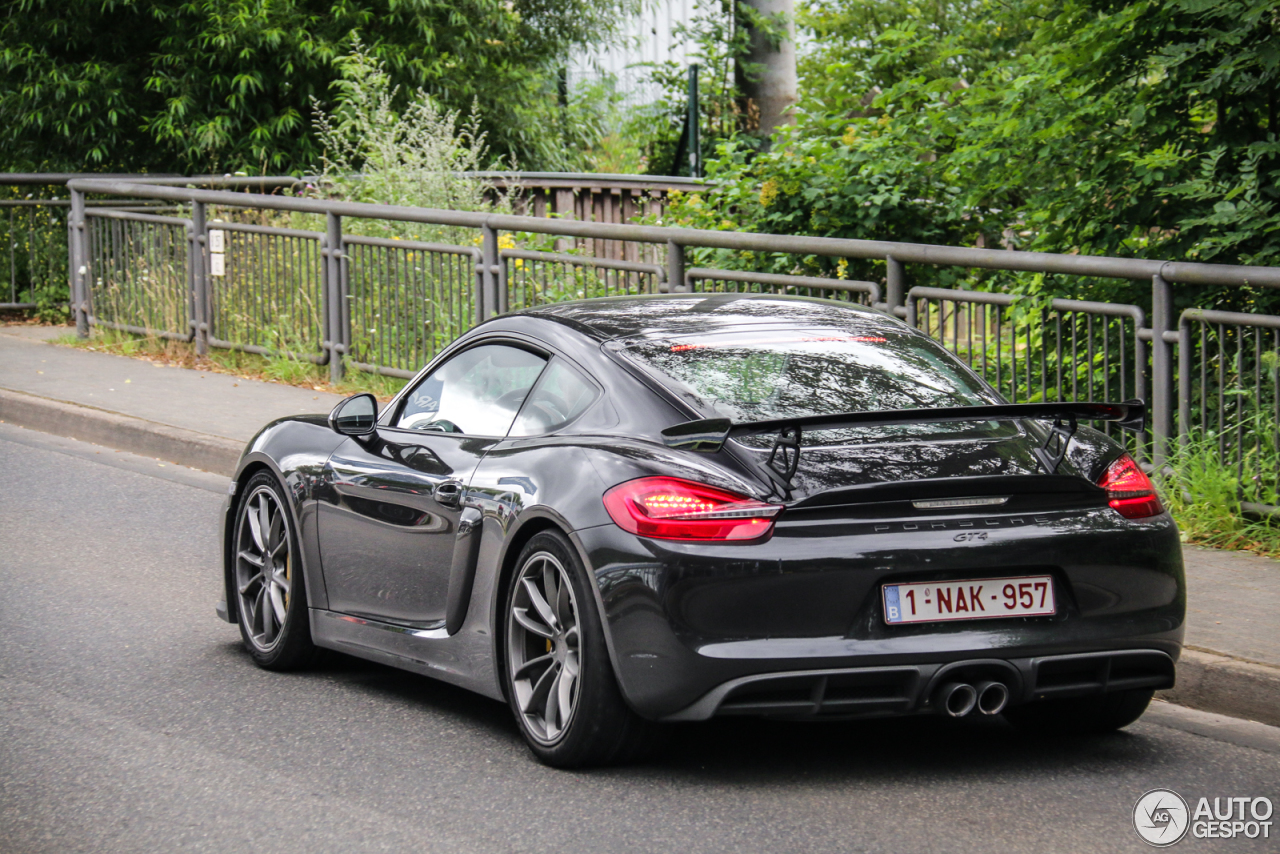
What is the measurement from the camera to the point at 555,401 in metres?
5.51

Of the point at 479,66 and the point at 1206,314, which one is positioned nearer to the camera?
the point at 1206,314

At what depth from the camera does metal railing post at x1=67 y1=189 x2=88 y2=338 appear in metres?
16.4

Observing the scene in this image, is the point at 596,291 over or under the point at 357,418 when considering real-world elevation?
over

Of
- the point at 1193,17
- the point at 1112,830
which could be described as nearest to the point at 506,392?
the point at 1112,830

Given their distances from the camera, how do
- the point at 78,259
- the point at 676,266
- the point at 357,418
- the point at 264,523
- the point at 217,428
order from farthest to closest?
the point at 78,259, the point at 217,428, the point at 676,266, the point at 264,523, the point at 357,418

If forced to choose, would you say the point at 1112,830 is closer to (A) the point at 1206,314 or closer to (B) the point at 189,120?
(A) the point at 1206,314

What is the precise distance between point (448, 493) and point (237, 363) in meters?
10.0

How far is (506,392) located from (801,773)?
1582 millimetres

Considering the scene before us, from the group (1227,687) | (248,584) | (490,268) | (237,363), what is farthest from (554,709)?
(237,363)

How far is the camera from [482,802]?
481 centimetres

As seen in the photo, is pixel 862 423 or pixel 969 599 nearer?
pixel 969 599

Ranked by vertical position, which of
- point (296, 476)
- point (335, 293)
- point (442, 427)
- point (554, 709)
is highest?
point (335, 293)

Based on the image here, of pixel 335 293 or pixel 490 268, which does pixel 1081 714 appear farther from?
pixel 335 293

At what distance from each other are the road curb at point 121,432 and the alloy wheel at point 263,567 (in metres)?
4.30
